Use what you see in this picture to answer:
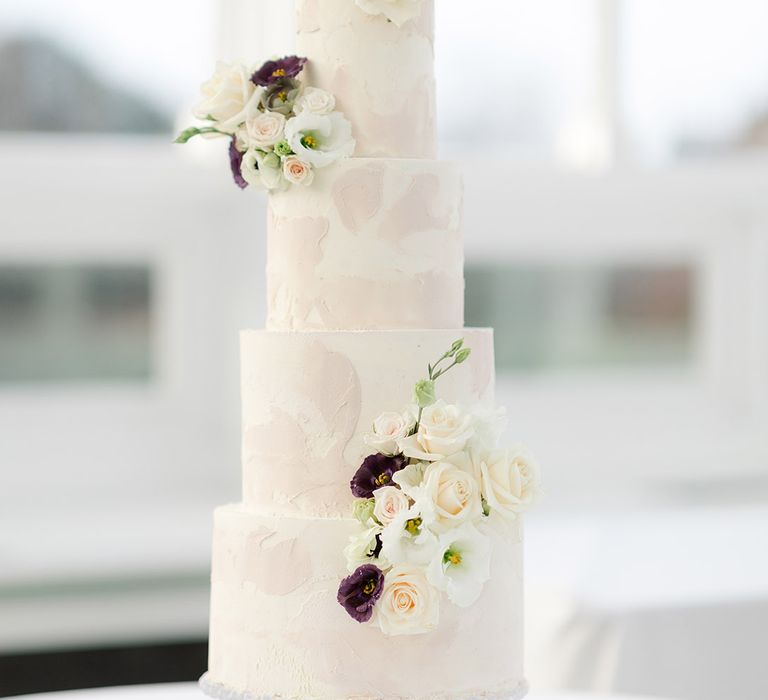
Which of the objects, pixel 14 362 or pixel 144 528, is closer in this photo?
pixel 144 528

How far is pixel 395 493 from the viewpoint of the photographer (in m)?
1.25

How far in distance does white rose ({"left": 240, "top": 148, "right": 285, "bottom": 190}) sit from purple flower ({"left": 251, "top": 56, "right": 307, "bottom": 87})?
74 mm

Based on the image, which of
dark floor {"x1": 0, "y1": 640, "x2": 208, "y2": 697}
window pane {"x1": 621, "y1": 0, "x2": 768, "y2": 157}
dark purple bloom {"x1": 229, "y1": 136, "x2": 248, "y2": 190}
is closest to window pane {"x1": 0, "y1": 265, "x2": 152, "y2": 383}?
dark floor {"x1": 0, "y1": 640, "x2": 208, "y2": 697}

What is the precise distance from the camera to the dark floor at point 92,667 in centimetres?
306

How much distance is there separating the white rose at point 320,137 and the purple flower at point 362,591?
1.38ft

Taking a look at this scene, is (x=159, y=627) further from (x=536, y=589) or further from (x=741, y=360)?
(x=741, y=360)

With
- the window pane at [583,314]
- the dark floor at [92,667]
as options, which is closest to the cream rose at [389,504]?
the dark floor at [92,667]

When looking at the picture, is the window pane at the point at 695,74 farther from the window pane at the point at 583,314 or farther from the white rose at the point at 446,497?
the white rose at the point at 446,497

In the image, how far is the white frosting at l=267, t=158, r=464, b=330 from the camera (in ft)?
4.48

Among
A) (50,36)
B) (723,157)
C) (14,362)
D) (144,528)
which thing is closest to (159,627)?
(144,528)

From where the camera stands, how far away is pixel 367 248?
53.8 inches

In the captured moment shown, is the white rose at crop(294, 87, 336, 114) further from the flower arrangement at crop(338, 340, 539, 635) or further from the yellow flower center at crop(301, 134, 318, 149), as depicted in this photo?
Result: the flower arrangement at crop(338, 340, 539, 635)

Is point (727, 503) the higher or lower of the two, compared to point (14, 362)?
lower

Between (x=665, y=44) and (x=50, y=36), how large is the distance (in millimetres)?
1782
